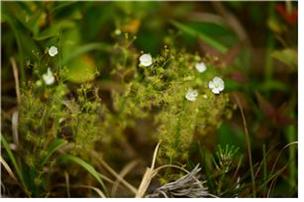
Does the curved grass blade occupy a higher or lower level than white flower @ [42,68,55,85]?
lower

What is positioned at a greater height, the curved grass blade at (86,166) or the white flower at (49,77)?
the white flower at (49,77)

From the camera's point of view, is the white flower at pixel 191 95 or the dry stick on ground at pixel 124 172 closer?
the white flower at pixel 191 95

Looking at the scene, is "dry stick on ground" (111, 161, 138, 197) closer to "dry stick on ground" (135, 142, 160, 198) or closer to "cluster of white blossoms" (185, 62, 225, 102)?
"dry stick on ground" (135, 142, 160, 198)

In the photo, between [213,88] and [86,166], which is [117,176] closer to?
[86,166]

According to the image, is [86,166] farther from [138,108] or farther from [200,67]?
[200,67]

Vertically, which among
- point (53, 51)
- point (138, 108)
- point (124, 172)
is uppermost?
point (53, 51)

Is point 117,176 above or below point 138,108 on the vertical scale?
below

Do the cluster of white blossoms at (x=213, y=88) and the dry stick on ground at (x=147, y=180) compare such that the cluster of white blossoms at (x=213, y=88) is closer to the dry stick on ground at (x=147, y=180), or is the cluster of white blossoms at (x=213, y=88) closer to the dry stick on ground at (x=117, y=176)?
the dry stick on ground at (x=147, y=180)

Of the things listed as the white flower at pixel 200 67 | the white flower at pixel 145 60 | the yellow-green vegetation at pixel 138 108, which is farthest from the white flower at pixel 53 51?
the white flower at pixel 200 67

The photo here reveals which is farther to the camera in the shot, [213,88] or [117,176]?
[117,176]

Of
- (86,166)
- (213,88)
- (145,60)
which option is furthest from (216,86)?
(86,166)

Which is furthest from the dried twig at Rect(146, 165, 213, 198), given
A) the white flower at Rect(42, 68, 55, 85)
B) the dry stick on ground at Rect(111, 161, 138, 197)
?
the white flower at Rect(42, 68, 55, 85)

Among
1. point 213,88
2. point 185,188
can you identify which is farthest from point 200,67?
point 185,188
